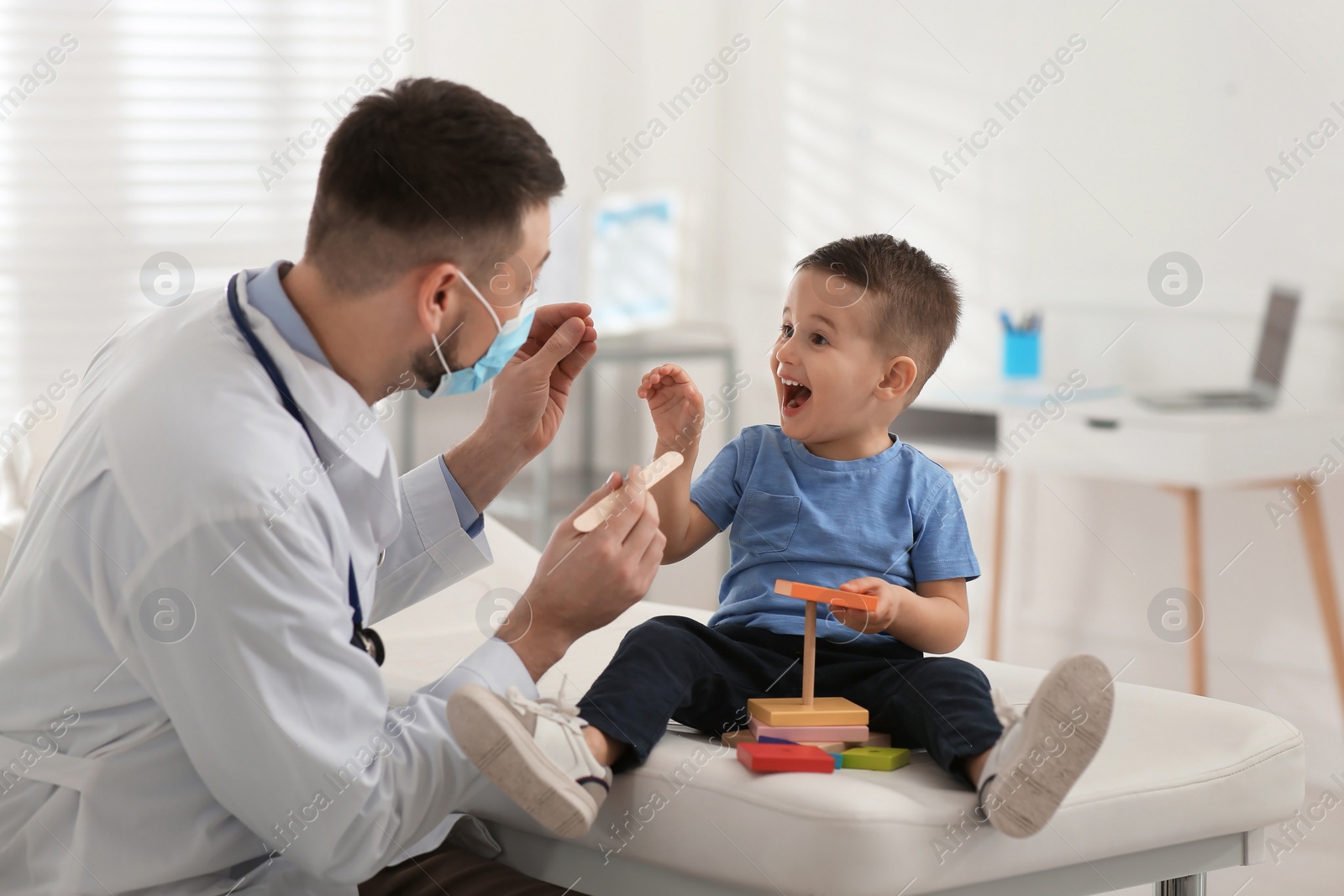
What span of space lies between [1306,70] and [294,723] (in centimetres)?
262

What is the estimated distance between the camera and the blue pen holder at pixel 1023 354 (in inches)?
124

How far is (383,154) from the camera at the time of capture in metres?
1.15

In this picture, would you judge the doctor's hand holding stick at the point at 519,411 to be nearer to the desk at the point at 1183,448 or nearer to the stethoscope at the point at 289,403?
the stethoscope at the point at 289,403

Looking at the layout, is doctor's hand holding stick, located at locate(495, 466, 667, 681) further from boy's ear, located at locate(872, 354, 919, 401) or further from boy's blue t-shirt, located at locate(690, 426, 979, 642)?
boy's ear, located at locate(872, 354, 919, 401)

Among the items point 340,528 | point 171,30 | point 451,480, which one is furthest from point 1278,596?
point 171,30

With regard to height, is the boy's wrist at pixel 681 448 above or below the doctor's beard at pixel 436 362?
below

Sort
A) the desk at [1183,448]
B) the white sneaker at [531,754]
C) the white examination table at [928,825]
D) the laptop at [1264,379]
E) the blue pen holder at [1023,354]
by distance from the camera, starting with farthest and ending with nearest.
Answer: the blue pen holder at [1023,354] → the laptop at [1264,379] → the desk at [1183,448] → the white examination table at [928,825] → the white sneaker at [531,754]

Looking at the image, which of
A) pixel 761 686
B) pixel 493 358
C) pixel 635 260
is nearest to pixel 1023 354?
pixel 635 260

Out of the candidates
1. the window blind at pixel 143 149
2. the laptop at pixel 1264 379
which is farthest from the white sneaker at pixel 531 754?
the window blind at pixel 143 149

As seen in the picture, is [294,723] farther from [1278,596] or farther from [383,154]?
[1278,596]

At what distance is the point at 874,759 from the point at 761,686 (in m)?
0.16

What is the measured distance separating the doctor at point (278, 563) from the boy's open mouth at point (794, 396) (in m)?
0.30

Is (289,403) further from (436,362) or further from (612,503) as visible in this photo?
(612,503)

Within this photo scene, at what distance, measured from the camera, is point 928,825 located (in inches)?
44.8
